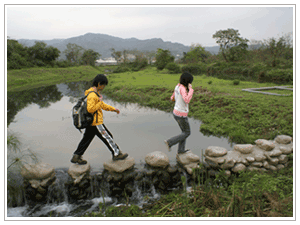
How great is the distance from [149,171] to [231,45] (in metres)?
41.2

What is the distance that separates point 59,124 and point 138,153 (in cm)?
434

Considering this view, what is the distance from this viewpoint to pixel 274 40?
81.0ft

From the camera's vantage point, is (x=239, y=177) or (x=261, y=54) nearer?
(x=239, y=177)

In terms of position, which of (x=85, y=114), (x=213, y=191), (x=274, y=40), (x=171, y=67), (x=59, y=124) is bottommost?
(x=213, y=191)

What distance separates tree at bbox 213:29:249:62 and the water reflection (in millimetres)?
31805

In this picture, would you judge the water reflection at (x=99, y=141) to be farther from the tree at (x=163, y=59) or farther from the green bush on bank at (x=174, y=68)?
the tree at (x=163, y=59)

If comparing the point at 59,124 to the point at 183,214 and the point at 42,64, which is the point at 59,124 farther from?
the point at 42,64

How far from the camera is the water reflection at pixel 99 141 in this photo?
16.8ft

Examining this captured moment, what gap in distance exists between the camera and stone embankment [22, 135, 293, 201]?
11.8ft

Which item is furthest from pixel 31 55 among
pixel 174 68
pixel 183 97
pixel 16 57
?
pixel 183 97

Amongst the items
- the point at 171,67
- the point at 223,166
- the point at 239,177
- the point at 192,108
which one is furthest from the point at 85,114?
the point at 171,67

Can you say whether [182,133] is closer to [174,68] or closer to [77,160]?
[77,160]

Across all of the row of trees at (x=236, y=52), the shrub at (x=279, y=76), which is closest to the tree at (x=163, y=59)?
the row of trees at (x=236, y=52)

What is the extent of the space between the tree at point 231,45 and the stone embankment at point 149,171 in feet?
116
